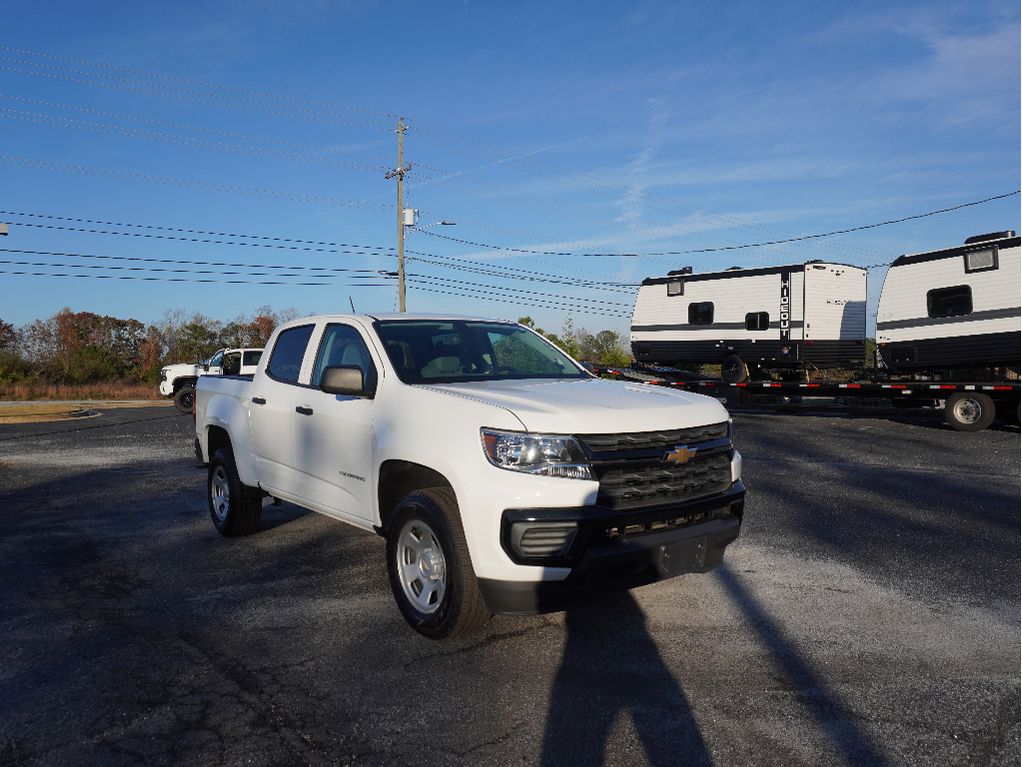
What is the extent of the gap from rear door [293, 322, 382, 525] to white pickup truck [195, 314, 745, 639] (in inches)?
0.6

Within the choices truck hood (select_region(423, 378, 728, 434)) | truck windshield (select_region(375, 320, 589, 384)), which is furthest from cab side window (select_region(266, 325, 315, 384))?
truck hood (select_region(423, 378, 728, 434))

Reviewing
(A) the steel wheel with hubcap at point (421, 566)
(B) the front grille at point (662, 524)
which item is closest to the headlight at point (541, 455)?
(B) the front grille at point (662, 524)

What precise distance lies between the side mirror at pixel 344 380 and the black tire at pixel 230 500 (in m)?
2.07

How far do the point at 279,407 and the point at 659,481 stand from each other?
3.03 m

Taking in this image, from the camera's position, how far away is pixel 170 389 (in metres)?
25.3

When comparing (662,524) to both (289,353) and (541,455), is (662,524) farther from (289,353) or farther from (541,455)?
(289,353)

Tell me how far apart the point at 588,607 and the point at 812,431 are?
1229 cm

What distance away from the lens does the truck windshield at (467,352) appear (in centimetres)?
506

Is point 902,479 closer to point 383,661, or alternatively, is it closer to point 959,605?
point 959,605

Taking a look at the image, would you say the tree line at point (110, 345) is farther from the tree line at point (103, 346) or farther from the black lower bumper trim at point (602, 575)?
the black lower bumper trim at point (602, 575)

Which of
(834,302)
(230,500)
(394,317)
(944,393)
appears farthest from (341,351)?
(834,302)

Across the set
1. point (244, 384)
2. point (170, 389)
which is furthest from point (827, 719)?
point (170, 389)

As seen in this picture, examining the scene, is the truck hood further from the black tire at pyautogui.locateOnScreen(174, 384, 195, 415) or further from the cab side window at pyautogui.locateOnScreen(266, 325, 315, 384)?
the black tire at pyautogui.locateOnScreen(174, 384, 195, 415)

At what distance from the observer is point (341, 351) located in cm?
553
